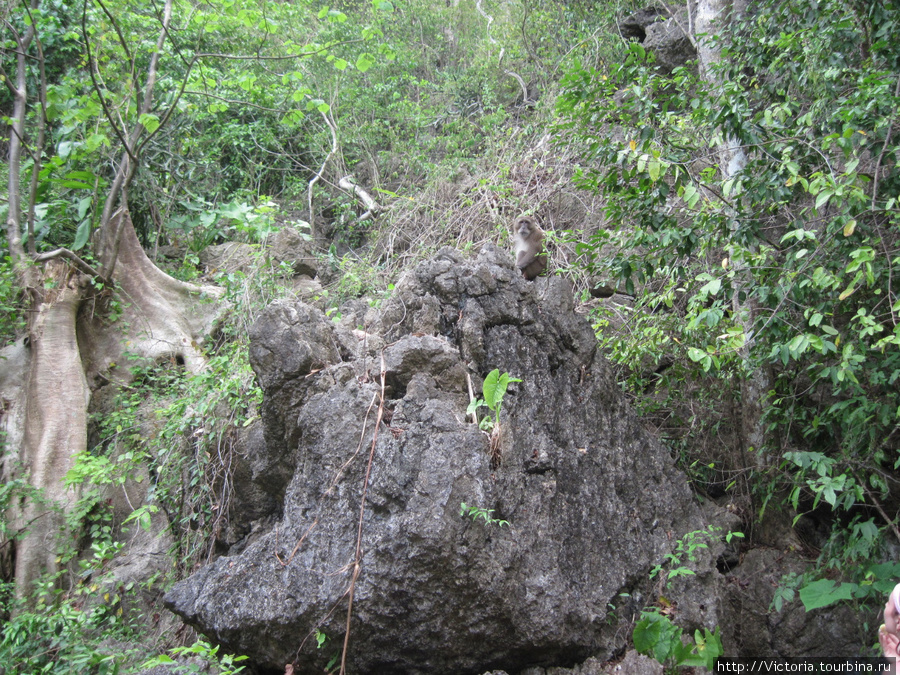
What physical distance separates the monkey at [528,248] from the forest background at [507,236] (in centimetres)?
30

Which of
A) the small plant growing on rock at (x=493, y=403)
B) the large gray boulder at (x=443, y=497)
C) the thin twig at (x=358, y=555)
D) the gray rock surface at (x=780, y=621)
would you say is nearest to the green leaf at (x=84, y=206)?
the large gray boulder at (x=443, y=497)

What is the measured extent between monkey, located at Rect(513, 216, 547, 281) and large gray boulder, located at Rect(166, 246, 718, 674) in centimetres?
201

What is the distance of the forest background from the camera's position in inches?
159

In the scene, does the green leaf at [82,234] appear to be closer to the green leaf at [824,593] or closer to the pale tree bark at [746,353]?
the pale tree bark at [746,353]

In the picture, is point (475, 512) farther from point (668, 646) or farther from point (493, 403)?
point (668, 646)

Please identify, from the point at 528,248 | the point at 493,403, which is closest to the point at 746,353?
the point at 493,403

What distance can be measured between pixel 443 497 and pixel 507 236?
4571mm

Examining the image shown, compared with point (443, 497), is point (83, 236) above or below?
above

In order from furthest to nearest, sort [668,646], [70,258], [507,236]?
[507,236]
[70,258]
[668,646]

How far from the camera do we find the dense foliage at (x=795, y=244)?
3795 millimetres

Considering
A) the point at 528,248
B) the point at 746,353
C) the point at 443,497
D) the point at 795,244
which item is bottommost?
the point at 443,497

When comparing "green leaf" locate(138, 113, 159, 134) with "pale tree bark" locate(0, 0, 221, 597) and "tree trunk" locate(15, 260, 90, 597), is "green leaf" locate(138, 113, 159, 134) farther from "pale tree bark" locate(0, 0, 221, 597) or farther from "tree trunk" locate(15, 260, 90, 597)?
"tree trunk" locate(15, 260, 90, 597)

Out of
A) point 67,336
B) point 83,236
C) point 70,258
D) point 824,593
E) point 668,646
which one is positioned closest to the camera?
point 668,646

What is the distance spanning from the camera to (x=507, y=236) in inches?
291
